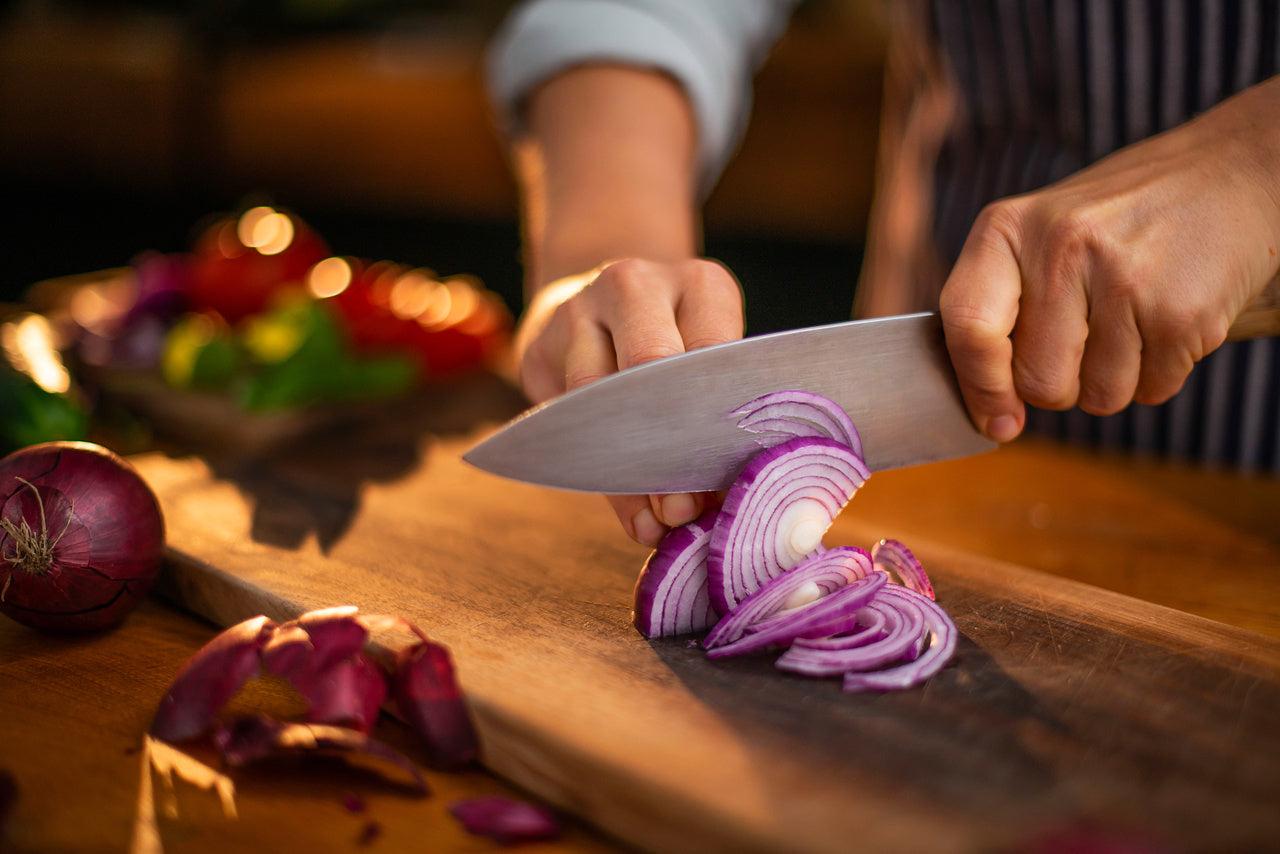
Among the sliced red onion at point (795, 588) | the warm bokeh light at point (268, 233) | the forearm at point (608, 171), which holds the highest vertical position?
the forearm at point (608, 171)

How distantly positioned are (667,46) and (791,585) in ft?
3.88

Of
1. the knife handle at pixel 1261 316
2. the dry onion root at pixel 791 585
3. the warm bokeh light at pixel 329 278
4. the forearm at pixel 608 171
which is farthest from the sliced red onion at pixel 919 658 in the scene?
the warm bokeh light at pixel 329 278

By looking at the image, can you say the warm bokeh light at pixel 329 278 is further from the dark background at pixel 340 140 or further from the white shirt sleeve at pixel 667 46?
the dark background at pixel 340 140

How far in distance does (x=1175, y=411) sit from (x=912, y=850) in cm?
137

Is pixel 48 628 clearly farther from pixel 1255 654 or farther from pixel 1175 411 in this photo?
pixel 1175 411

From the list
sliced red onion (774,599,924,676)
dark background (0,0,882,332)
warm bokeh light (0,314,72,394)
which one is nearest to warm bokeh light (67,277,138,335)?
warm bokeh light (0,314,72,394)

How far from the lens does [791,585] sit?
1100mm

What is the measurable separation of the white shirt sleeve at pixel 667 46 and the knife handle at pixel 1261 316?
1.06 metres

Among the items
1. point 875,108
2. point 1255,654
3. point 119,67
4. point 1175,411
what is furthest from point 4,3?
point 1255,654

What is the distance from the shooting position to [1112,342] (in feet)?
A: 3.89

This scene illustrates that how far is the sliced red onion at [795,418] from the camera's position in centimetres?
119

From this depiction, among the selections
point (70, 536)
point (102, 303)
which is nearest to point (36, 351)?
point (102, 303)

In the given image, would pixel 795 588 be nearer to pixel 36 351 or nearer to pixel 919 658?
pixel 919 658

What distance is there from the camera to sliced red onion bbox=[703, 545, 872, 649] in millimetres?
1088
